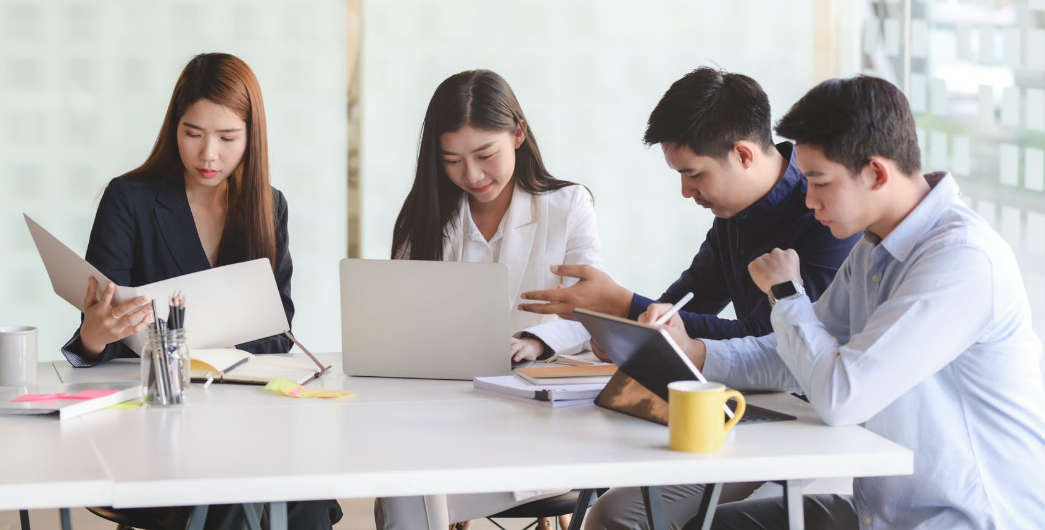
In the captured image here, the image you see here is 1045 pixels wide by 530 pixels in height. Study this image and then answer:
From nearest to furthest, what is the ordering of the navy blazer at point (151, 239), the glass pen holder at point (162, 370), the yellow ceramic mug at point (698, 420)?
the yellow ceramic mug at point (698, 420), the glass pen holder at point (162, 370), the navy blazer at point (151, 239)

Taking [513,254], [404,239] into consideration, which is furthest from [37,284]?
[513,254]

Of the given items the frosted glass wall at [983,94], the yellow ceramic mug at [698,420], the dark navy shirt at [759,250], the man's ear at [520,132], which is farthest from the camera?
the frosted glass wall at [983,94]

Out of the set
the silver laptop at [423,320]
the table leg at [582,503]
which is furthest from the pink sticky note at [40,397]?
the table leg at [582,503]

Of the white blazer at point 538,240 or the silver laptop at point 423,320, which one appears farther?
the white blazer at point 538,240

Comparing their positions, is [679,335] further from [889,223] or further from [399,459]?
[399,459]

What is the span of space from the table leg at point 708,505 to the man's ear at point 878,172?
0.52 meters

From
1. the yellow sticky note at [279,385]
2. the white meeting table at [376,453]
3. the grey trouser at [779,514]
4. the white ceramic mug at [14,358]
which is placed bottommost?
the grey trouser at [779,514]

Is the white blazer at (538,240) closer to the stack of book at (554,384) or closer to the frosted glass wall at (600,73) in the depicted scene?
the stack of book at (554,384)

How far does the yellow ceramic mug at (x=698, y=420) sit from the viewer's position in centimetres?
129

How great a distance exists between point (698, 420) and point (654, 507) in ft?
0.78

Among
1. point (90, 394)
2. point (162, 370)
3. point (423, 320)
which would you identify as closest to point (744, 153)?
point (423, 320)

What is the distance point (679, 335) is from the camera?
1.69 meters

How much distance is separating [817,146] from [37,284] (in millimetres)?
2938

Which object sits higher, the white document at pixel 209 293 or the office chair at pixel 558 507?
the white document at pixel 209 293
